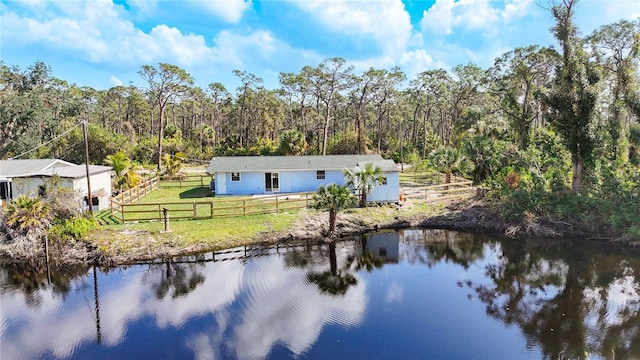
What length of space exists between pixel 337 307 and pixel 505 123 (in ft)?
75.1

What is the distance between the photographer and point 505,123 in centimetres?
2916

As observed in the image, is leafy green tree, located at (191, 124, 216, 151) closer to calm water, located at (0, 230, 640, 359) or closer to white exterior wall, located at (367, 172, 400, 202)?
white exterior wall, located at (367, 172, 400, 202)

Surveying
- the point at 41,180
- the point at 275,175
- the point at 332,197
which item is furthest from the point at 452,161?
the point at 41,180

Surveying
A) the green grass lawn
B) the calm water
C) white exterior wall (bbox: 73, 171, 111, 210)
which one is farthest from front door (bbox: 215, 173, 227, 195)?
the calm water

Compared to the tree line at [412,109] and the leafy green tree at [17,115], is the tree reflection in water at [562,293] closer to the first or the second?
the tree line at [412,109]

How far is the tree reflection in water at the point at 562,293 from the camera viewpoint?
9984mm

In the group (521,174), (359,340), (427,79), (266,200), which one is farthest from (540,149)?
(427,79)

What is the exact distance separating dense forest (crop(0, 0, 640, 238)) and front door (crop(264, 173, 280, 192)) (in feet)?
35.0

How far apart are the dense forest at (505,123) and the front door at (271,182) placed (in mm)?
10659

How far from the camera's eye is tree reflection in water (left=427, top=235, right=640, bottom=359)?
393 inches

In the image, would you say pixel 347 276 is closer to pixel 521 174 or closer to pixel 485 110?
pixel 521 174

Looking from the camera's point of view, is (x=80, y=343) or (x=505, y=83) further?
(x=505, y=83)

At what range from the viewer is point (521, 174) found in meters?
21.4

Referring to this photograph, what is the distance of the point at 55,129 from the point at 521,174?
158ft
